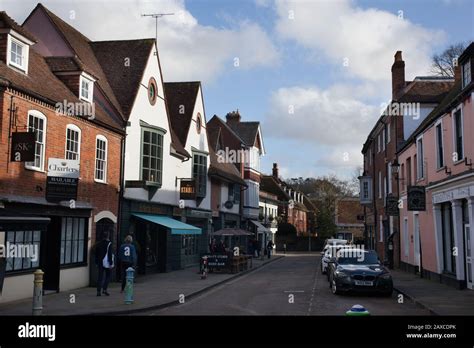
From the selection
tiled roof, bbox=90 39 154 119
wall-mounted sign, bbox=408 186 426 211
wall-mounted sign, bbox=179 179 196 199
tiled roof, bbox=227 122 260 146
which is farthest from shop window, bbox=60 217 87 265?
tiled roof, bbox=227 122 260 146

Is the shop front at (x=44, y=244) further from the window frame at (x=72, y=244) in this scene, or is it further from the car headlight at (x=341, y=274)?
the car headlight at (x=341, y=274)

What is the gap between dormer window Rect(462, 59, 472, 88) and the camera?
16.8 m

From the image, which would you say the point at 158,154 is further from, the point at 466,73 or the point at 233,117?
the point at 233,117

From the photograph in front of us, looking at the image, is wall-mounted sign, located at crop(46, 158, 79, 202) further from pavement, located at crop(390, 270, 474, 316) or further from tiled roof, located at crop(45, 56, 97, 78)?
pavement, located at crop(390, 270, 474, 316)

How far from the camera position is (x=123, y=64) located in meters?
24.0

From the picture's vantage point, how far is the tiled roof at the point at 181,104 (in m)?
29.6

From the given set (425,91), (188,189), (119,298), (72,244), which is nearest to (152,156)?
(188,189)

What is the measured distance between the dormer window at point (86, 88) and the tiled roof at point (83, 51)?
50cm

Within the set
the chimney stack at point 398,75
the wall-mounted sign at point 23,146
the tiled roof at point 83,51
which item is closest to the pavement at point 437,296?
the wall-mounted sign at point 23,146

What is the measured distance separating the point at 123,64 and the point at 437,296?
54.7 ft

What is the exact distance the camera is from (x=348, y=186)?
71562mm
